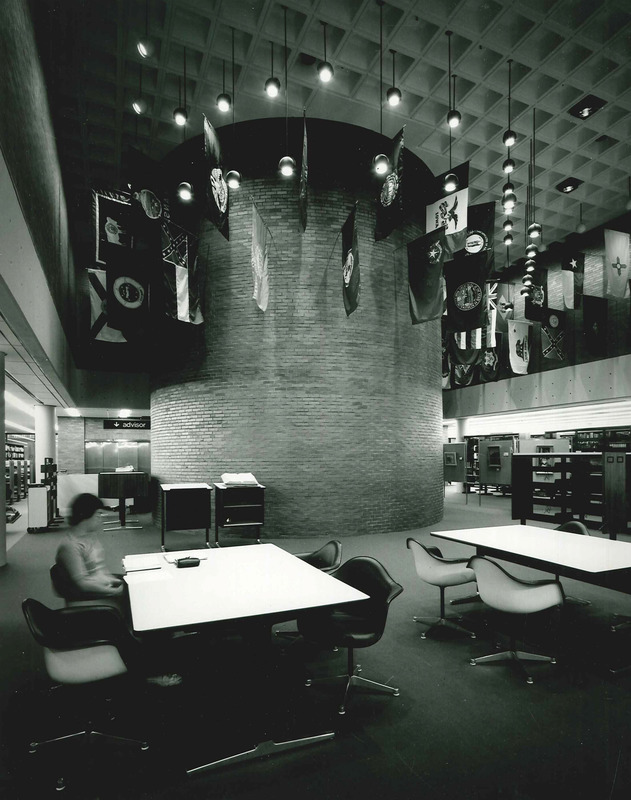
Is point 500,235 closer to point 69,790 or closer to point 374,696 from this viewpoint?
point 374,696

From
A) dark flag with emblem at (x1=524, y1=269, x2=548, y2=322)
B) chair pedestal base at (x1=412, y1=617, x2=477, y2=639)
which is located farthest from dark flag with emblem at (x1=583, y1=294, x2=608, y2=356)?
chair pedestal base at (x1=412, y1=617, x2=477, y2=639)

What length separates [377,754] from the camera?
270cm

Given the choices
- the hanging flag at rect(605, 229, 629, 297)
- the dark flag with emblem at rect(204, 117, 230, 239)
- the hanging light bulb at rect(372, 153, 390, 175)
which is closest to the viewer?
the dark flag with emblem at rect(204, 117, 230, 239)

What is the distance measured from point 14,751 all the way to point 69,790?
0.58 m

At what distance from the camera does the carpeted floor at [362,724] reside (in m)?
2.46

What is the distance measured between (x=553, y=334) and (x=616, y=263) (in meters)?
3.61

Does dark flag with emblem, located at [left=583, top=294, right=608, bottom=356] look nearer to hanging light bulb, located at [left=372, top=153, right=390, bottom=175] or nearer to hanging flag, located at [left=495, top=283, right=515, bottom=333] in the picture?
hanging flag, located at [left=495, top=283, right=515, bottom=333]

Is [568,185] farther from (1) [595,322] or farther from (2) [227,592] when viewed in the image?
(2) [227,592]

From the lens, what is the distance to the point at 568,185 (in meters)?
10.7

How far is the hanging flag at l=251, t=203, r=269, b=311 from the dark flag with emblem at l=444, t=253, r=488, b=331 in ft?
10.2

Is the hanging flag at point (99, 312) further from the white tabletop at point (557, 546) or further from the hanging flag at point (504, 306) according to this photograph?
the hanging flag at point (504, 306)

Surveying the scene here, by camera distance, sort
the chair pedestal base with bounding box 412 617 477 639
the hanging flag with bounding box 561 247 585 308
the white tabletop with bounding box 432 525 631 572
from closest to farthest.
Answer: the white tabletop with bounding box 432 525 631 572
the chair pedestal base with bounding box 412 617 477 639
the hanging flag with bounding box 561 247 585 308

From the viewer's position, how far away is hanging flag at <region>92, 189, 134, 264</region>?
23.6ft

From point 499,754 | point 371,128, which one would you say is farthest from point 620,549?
point 371,128
